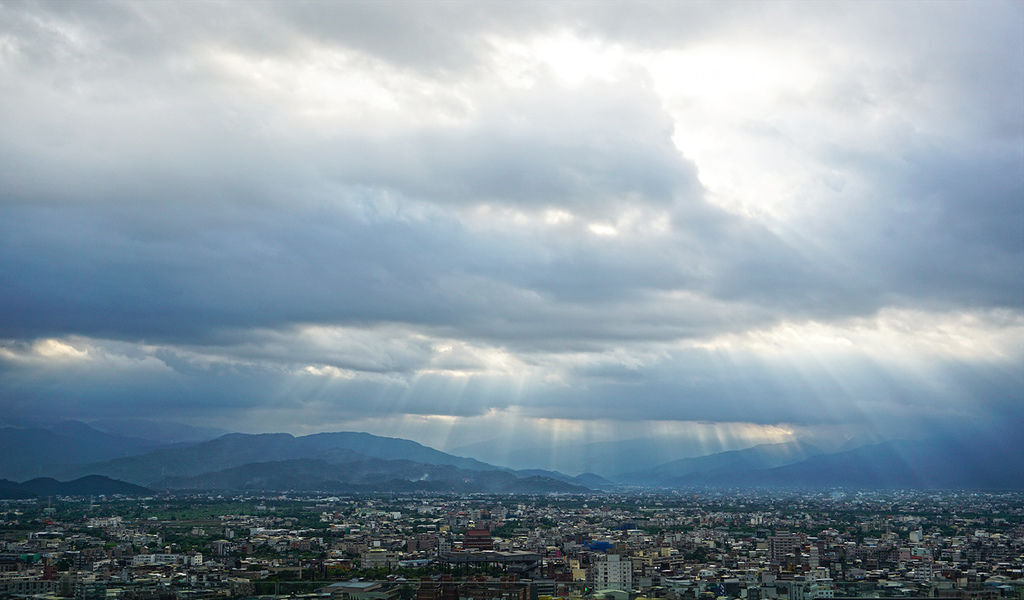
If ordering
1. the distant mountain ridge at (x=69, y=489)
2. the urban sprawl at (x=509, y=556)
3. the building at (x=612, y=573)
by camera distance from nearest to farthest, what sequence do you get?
1. the urban sprawl at (x=509, y=556)
2. the building at (x=612, y=573)
3. the distant mountain ridge at (x=69, y=489)

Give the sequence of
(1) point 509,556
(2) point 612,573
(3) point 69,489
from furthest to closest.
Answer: (3) point 69,489 → (1) point 509,556 → (2) point 612,573

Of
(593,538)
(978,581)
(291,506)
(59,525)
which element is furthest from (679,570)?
(291,506)

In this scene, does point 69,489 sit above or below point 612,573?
below

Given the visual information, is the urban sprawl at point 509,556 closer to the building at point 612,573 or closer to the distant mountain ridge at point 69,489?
the building at point 612,573

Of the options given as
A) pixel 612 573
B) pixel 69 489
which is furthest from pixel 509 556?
pixel 69 489

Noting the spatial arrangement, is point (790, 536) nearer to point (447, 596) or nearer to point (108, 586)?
point (447, 596)

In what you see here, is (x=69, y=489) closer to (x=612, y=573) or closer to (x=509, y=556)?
(x=509, y=556)

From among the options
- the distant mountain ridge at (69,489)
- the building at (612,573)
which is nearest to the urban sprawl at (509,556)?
the building at (612,573)

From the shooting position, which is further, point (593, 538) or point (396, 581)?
point (593, 538)

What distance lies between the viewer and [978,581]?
41.0 metres

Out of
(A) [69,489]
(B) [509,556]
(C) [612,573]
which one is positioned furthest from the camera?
(A) [69,489]

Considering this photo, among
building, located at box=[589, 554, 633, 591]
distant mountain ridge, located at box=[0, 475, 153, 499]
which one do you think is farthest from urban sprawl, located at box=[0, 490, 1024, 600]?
distant mountain ridge, located at box=[0, 475, 153, 499]

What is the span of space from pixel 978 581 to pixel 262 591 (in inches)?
1193

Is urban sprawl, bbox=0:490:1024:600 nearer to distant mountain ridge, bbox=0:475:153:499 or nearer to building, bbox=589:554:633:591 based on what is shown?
building, bbox=589:554:633:591
